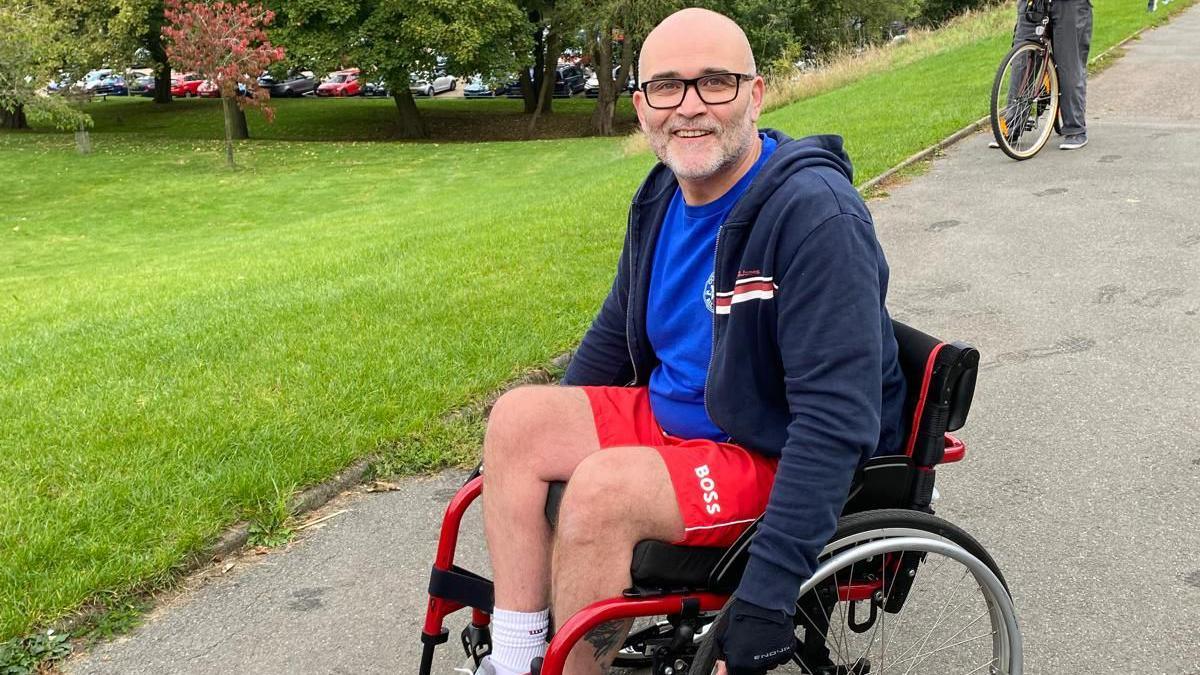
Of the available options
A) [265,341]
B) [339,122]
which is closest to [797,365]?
[265,341]

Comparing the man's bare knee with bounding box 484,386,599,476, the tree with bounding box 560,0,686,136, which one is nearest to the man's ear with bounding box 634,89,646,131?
the man's bare knee with bounding box 484,386,599,476

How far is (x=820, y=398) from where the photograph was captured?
2.11 metres

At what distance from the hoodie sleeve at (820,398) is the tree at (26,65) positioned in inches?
1125

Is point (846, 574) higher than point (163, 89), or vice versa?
point (163, 89)

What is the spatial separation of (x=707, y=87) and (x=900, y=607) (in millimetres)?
1332

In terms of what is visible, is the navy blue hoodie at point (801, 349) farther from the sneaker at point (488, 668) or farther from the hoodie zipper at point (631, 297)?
the sneaker at point (488, 668)

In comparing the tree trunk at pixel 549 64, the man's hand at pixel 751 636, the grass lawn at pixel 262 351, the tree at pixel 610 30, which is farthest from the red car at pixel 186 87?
the man's hand at pixel 751 636

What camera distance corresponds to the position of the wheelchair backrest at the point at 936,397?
229 cm

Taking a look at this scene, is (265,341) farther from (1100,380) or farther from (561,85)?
(561,85)

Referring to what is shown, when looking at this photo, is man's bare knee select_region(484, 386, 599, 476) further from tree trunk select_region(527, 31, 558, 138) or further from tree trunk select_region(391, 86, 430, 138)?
tree trunk select_region(391, 86, 430, 138)

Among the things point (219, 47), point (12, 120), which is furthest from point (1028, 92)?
point (12, 120)

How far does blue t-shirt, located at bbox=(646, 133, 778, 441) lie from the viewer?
2512 millimetres

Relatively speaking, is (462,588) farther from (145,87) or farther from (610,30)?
(145,87)

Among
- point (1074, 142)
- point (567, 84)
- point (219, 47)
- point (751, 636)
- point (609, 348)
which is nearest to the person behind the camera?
point (751, 636)
